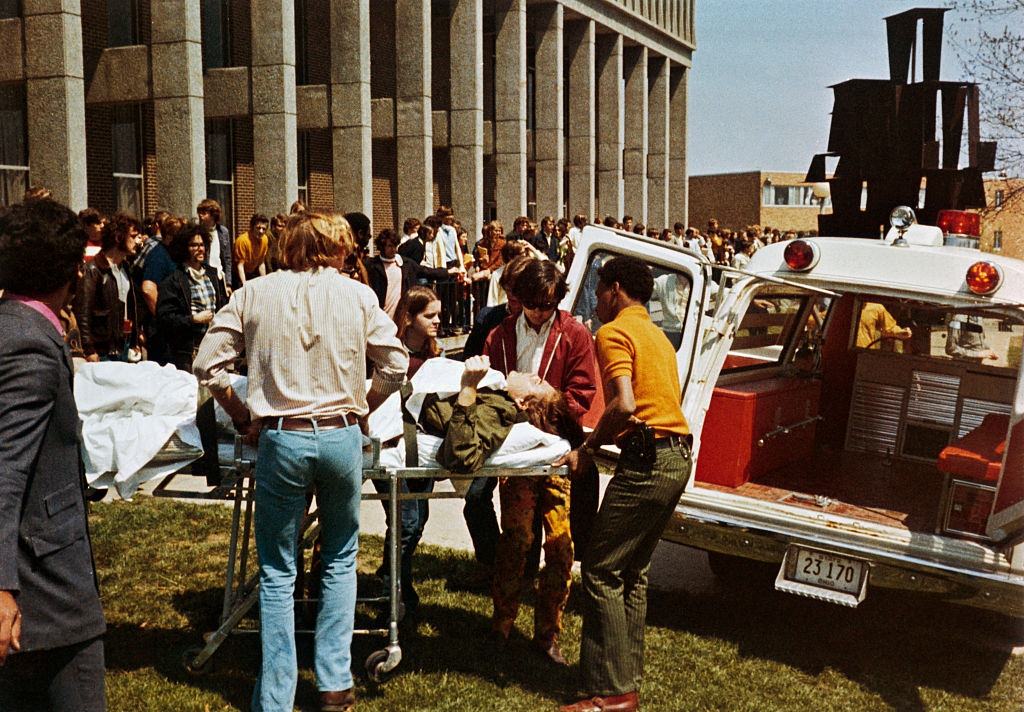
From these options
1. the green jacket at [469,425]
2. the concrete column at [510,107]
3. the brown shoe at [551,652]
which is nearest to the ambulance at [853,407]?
the brown shoe at [551,652]

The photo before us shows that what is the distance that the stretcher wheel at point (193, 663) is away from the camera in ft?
17.6

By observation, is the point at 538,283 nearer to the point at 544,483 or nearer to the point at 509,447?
the point at 509,447

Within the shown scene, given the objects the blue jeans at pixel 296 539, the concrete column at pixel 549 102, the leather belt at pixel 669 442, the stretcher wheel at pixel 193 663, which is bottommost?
the stretcher wheel at pixel 193 663

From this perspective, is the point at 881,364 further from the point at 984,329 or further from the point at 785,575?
the point at 785,575

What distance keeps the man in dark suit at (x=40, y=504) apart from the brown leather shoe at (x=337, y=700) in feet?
6.07

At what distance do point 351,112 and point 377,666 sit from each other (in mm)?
18153

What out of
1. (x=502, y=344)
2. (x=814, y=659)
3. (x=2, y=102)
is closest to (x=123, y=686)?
(x=502, y=344)

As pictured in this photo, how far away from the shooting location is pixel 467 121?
2670 centimetres

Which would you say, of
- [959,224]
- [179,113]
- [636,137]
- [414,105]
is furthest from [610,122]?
[959,224]

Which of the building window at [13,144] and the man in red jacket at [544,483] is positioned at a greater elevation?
the building window at [13,144]

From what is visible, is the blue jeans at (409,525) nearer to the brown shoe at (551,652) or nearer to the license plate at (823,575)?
the brown shoe at (551,652)

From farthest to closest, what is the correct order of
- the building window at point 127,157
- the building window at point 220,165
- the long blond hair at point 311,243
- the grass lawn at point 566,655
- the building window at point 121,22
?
the building window at point 220,165 < the building window at point 127,157 < the building window at point 121,22 < the grass lawn at point 566,655 < the long blond hair at point 311,243

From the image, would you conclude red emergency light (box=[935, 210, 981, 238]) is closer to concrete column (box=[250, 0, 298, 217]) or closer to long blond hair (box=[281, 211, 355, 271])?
long blond hair (box=[281, 211, 355, 271])

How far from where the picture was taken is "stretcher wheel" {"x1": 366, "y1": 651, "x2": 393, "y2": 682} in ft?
17.2
